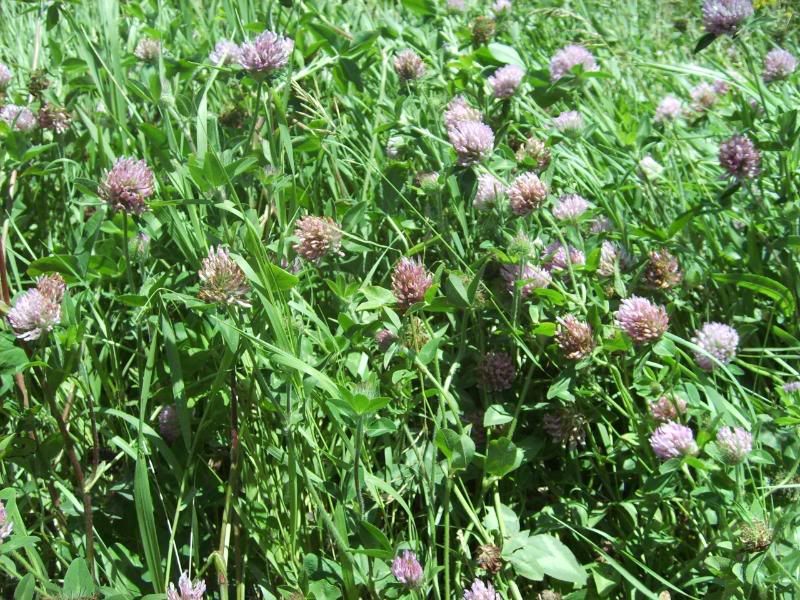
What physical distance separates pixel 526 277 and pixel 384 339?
0.23 metres

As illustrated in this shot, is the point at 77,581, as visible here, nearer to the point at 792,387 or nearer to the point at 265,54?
the point at 265,54

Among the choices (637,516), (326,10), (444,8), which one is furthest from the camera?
(326,10)

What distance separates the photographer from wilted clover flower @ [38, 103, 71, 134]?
6.07 ft

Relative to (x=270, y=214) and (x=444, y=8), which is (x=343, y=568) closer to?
(x=270, y=214)

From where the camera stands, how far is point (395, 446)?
1378 millimetres

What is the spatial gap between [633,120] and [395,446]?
0.99m

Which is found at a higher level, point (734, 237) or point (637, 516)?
point (734, 237)

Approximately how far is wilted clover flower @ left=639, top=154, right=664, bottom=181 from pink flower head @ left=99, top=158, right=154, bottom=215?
0.86 metres

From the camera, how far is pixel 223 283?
1179 mm

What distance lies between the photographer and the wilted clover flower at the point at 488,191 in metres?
1.44

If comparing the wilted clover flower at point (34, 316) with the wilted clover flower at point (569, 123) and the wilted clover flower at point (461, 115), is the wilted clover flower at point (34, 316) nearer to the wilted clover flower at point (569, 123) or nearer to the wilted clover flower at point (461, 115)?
the wilted clover flower at point (461, 115)

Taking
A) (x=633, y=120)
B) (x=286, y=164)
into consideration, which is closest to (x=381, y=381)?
(x=286, y=164)

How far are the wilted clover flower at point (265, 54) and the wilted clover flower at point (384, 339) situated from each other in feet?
1.43

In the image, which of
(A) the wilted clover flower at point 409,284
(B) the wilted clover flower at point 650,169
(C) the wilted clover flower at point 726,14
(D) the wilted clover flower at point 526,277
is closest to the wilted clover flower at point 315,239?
(A) the wilted clover flower at point 409,284
